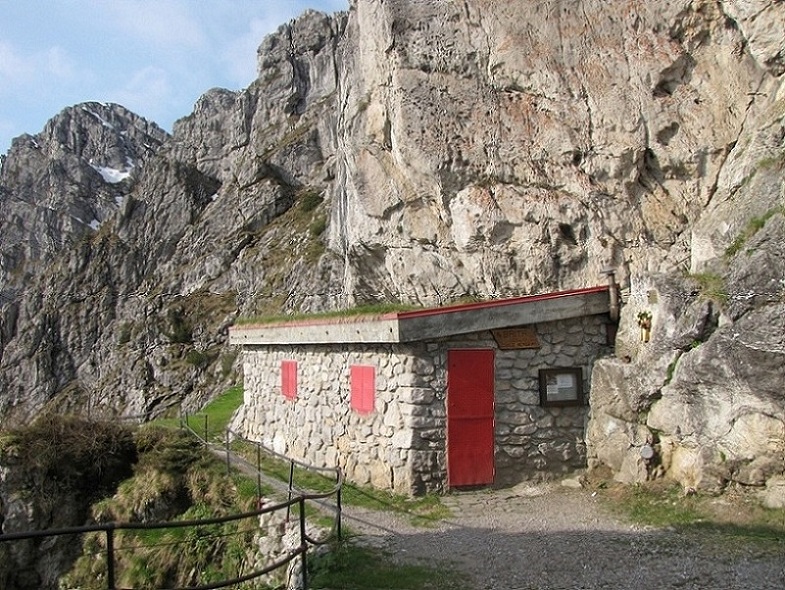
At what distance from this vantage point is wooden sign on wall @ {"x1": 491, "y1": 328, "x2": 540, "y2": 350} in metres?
11.3

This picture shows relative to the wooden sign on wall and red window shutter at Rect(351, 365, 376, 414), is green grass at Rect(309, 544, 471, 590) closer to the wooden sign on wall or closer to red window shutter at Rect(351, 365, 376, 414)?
red window shutter at Rect(351, 365, 376, 414)

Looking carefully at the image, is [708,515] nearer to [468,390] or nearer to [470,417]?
[470,417]

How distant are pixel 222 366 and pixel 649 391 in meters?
39.4

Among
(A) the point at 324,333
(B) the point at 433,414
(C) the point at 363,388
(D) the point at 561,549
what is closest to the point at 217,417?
Answer: (A) the point at 324,333

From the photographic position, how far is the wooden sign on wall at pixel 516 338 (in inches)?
445

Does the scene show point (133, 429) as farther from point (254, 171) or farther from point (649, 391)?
point (254, 171)

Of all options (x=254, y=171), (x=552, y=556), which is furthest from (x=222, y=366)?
(x=552, y=556)

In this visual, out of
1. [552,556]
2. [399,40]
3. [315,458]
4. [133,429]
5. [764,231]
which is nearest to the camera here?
[552,556]

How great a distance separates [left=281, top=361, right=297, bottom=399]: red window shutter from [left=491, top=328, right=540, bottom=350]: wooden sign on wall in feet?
18.1

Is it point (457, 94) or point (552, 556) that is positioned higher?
point (457, 94)

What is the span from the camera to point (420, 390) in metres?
10.8

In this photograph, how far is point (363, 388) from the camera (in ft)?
39.0

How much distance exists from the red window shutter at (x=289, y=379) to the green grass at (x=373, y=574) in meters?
6.92

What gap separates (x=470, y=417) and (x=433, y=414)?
0.71 metres
